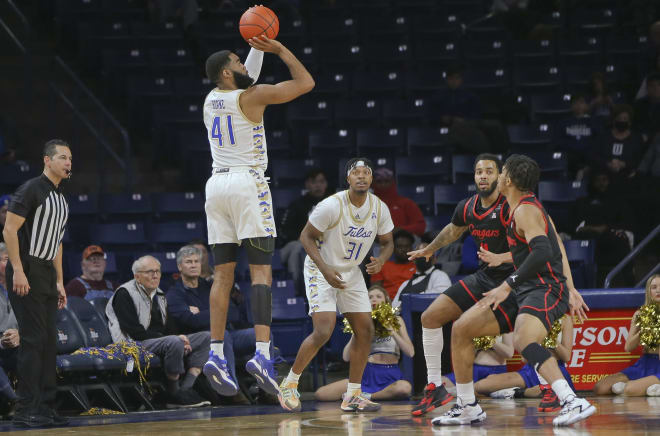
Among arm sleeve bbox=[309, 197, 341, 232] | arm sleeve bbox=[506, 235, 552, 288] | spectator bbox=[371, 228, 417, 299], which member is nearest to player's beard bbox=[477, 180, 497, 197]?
arm sleeve bbox=[506, 235, 552, 288]

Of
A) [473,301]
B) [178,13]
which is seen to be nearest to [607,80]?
[178,13]

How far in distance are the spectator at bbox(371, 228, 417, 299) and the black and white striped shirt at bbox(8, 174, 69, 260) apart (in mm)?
4017

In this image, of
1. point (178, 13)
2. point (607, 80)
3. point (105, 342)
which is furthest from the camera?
point (178, 13)

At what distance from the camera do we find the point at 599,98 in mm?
14602

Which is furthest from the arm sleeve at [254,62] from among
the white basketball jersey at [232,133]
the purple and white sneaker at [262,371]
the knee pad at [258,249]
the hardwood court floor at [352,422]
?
the hardwood court floor at [352,422]

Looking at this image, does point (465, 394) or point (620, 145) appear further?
point (620, 145)

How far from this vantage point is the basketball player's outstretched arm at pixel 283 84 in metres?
7.33

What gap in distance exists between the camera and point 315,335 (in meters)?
8.95

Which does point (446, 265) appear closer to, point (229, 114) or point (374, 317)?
point (374, 317)

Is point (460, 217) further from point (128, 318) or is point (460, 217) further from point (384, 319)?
point (128, 318)

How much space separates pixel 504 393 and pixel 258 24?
14.9 ft

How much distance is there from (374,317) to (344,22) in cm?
726

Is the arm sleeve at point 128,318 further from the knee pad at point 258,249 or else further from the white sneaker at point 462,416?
the white sneaker at point 462,416

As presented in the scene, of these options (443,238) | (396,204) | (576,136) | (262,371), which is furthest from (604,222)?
(262,371)
